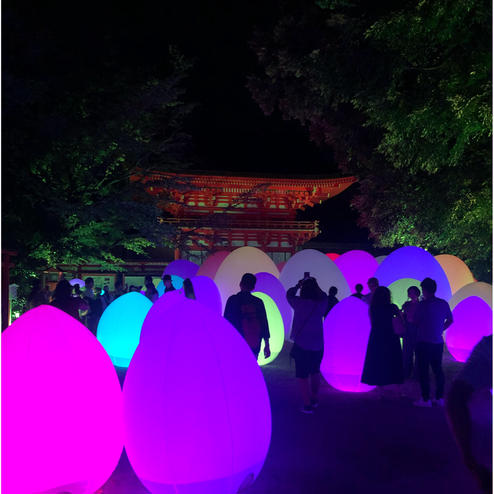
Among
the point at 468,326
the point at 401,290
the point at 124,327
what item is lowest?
the point at 468,326

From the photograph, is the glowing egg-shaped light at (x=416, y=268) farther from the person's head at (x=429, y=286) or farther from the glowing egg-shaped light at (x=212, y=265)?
the person's head at (x=429, y=286)

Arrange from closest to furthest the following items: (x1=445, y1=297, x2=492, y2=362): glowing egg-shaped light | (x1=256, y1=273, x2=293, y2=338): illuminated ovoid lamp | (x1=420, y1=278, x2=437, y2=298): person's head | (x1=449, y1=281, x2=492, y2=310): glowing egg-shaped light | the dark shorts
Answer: the dark shorts < (x1=420, y1=278, x2=437, y2=298): person's head < (x1=445, y1=297, x2=492, y2=362): glowing egg-shaped light < (x1=449, y1=281, x2=492, y2=310): glowing egg-shaped light < (x1=256, y1=273, x2=293, y2=338): illuminated ovoid lamp

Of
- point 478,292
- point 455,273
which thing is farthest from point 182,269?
point 478,292

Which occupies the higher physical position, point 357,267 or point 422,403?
point 357,267

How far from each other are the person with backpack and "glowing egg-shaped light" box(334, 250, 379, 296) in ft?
29.9

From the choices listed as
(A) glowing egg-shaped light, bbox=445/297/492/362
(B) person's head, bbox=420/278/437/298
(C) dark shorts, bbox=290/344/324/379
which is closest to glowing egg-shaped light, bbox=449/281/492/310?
(A) glowing egg-shaped light, bbox=445/297/492/362

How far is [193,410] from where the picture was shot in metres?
4.00

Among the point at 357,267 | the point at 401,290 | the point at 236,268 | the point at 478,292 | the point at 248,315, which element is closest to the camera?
the point at 248,315

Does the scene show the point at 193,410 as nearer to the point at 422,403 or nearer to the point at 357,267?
the point at 422,403

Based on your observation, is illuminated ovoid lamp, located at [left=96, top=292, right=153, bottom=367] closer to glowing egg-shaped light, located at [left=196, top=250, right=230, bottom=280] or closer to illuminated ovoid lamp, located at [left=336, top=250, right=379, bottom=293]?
glowing egg-shaped light, located at [left=196, top=250, right=230, bottom=280]

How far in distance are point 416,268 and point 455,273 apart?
242cm

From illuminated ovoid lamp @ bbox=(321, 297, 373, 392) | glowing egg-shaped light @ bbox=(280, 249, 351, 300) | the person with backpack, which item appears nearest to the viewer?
the person with backpack

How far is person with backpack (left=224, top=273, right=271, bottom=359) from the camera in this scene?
22.6 ft

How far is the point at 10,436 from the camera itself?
12.8ft
